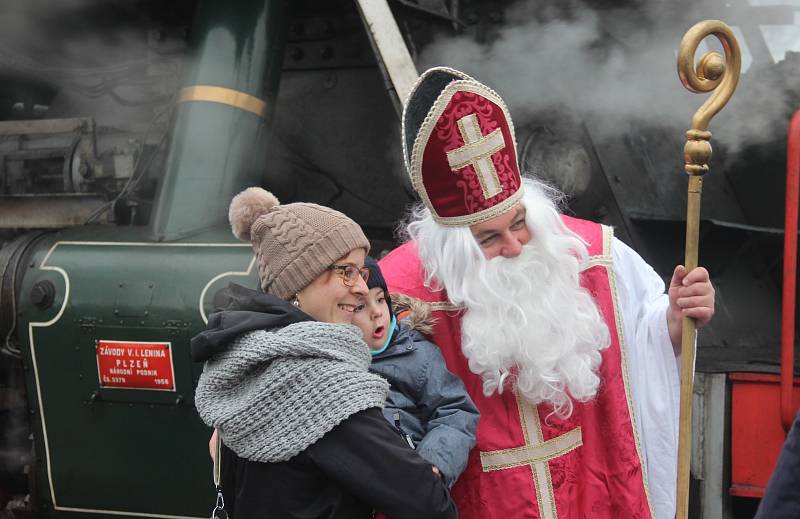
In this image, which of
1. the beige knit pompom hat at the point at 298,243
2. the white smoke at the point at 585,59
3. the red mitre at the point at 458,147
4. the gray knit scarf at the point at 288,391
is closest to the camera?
the gray knit scarf at the point at 288,391

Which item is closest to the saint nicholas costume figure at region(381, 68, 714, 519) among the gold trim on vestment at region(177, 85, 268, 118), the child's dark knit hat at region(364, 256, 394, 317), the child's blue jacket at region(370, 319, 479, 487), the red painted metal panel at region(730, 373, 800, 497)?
the child's blue jacket at region(370, 319, 479, 487)

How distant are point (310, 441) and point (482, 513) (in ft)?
1.99

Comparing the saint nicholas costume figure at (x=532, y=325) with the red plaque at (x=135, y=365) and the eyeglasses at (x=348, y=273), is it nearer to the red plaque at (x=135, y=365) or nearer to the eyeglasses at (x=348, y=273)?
the eyeglasses at (x=348, y=273)

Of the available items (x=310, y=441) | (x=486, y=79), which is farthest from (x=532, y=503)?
(x=486, y=79)

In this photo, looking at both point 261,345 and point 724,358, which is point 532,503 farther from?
point 724,358

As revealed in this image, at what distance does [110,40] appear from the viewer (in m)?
4.20

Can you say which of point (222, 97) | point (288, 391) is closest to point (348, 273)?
point (288, 391)

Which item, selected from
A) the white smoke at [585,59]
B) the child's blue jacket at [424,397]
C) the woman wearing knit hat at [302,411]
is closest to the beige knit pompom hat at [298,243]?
the woman wearing knit hat at [302,411]

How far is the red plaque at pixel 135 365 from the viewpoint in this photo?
2.90 meters

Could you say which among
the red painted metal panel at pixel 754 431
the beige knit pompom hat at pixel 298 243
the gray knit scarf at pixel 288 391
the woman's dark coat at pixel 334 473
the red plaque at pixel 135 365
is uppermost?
the beige knit pompom hat at pixel 298 243

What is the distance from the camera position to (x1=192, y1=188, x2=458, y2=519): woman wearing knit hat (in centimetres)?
134

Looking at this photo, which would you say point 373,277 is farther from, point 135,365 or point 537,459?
point 135,365

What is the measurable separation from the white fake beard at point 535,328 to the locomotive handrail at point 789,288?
2.91 feet

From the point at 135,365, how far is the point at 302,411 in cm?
178
